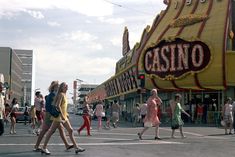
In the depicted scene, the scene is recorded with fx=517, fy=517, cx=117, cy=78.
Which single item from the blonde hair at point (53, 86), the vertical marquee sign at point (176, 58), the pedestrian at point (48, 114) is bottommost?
the pedestrian at point (48, 114)

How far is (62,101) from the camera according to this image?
41.5 ft

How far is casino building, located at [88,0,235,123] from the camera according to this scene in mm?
37500

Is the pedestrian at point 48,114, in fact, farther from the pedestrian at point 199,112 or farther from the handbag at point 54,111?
the pedestrian at point 199,112

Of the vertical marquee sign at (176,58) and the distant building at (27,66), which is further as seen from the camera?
the distant building at (27,66)

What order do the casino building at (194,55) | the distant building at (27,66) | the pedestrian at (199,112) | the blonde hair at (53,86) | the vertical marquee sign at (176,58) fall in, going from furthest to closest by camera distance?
the distant building at (27,66) < the vertical marquee sign at (176,58) < the casino building at (194,55) < the pedestrian at (199,112) < the blonde hair at (53,86)

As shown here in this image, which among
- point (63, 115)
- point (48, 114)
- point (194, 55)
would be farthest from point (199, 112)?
point (63, 115)

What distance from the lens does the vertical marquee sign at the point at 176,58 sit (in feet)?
124

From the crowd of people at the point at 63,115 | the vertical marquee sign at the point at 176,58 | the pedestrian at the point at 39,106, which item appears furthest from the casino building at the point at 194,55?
the pedestrian at the point at 39,106

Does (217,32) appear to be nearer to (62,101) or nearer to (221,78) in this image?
(221,78)

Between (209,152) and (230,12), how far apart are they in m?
26.5

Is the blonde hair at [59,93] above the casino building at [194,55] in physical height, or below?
below

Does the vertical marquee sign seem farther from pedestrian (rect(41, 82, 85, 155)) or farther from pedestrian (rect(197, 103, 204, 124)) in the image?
pedestrian (rect(41, 82, 85, 155))

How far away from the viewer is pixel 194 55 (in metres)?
38.3

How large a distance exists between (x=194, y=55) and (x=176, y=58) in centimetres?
174
